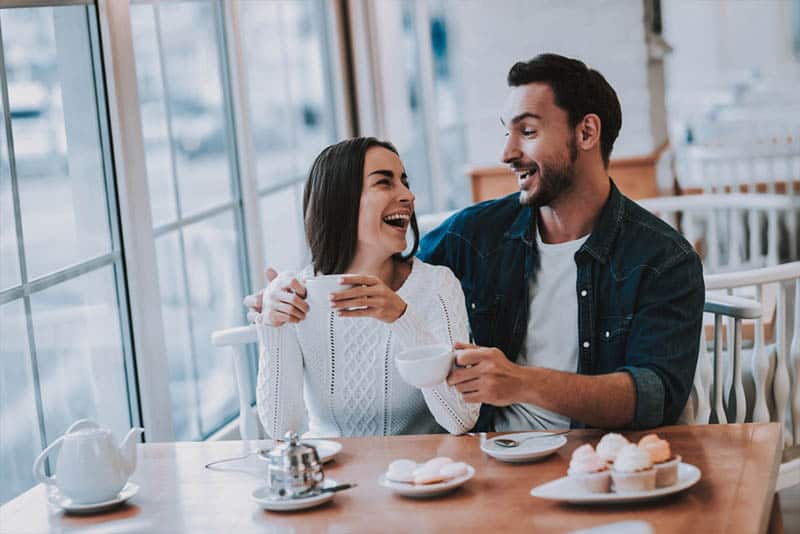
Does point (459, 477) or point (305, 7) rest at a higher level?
point (305, 7)

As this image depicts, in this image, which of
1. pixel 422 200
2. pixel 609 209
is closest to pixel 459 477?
pixel 609 209

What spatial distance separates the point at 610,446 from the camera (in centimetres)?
152

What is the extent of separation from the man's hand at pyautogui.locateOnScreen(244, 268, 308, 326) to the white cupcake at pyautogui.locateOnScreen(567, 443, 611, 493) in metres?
0.59

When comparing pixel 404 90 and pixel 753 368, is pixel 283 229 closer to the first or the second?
pixel 404 90

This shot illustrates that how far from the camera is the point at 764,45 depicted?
36.5ft

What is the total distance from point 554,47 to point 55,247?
2.74 metres

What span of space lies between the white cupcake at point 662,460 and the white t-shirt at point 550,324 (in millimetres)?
592

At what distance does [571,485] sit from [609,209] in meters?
0.78

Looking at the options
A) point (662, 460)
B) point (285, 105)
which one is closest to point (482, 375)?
point (662, 460)

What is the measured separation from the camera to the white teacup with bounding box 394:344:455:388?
157cm

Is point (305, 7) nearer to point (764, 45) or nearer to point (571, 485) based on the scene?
point (571, 485)

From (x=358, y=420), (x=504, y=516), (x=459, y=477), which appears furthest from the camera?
(x=358, y=420)

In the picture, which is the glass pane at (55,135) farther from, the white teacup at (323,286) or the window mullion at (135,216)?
the white teacup at (323,286)

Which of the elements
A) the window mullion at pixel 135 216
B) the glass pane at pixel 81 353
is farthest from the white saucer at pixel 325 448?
the window mullion at pixel 135 216
